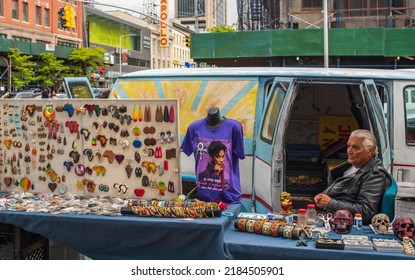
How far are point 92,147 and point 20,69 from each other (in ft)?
140

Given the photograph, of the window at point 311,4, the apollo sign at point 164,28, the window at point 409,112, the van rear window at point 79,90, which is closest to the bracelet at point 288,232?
the window at point 409,112

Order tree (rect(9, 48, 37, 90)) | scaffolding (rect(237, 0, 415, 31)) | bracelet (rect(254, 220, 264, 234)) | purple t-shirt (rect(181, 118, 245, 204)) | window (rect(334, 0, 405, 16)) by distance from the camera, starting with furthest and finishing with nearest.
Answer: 1. tree (rect(9, 48, 37, 90))
2. window (rect(334, 0, 405, 16))
3. scaffolding (rect(237, 0, 415, 31))
4. purple t-shirt (rect(181, 118, 245, 204))
5. bracelet (rect(254, 220, 264, 234))

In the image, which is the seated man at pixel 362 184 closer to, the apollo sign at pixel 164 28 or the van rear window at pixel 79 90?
the van rear window at pixel 79 90

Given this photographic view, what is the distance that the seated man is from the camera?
4.54 m

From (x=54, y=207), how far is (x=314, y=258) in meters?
2.59

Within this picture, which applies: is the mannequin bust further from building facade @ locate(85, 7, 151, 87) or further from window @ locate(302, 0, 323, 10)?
building facade @ locate(85, 7, 151, 87)

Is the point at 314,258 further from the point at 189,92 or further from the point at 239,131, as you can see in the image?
the point at 189,92

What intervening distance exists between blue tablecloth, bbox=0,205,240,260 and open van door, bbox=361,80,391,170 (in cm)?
217

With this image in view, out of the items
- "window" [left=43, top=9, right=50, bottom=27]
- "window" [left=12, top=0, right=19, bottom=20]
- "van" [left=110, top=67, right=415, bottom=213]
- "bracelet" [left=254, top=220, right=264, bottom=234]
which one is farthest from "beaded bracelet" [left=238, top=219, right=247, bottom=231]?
"window" [left=43, top=9, right=50, bottom=27]

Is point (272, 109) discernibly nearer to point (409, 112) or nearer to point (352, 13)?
point (409, 112)

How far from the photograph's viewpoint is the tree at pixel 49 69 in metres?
48.7

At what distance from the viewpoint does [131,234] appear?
184 inches

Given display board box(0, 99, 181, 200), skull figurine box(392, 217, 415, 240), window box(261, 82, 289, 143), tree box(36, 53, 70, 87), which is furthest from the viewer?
tree box(36, 53, 70, 87)
